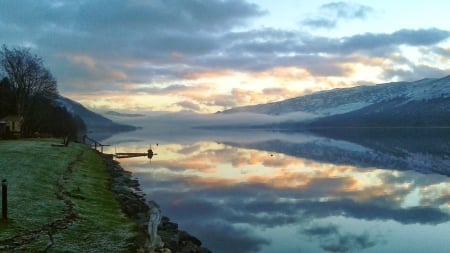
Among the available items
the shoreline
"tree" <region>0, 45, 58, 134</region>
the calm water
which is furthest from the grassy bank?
"tree" <region>0, 45, 58, 134</region>

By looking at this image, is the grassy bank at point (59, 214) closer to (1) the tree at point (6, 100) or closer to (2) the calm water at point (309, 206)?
(2) the calm water at point (309, 206)

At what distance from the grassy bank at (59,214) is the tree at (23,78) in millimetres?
60712

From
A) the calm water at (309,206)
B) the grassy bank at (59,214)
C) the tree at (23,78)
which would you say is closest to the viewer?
the grassy bank at (59,214)

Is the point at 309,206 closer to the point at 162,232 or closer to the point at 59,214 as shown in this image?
the point at 162,232

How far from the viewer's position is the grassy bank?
20.7m

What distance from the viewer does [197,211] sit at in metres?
40.2

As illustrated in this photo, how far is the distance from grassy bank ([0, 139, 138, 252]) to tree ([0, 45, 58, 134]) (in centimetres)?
6071

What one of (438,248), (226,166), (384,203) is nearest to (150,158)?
(226,166)

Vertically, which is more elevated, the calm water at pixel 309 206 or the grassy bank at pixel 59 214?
the grassy bank at pixel 59 214

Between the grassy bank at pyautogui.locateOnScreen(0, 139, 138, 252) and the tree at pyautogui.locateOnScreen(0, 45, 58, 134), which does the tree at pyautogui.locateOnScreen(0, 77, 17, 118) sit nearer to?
the tree at pyautogui.locateOnScreen(0, 45, 58, 134)

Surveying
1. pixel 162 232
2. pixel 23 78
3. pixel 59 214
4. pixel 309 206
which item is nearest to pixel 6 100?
pixel 23 78

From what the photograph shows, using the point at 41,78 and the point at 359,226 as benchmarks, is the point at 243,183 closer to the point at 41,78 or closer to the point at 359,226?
the point at 359,226

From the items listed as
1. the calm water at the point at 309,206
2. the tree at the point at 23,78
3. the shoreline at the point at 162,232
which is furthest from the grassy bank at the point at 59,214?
the tree at the point at 23,78

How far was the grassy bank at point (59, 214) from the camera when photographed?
67.9 feet
